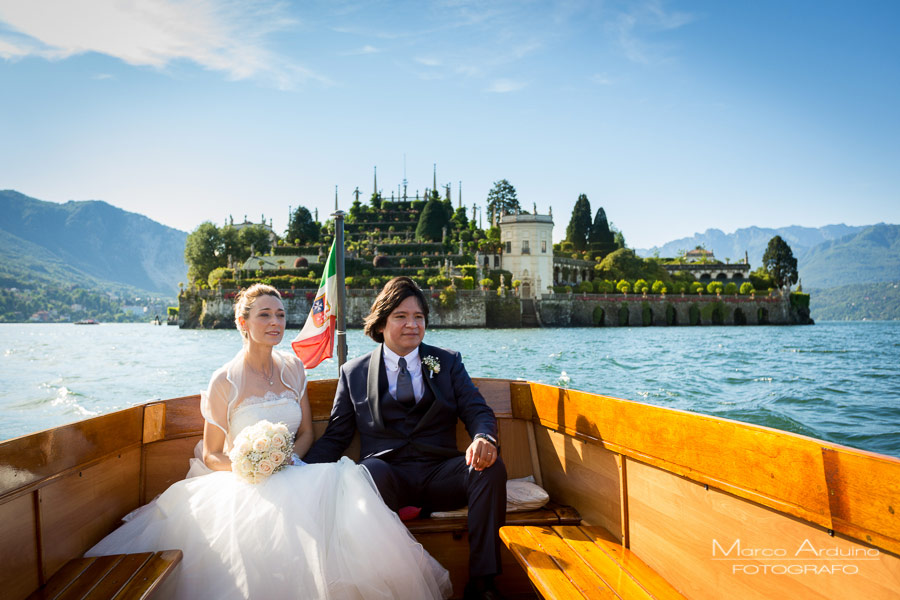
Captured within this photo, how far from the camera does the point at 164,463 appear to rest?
159 inches

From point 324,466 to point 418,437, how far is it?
735mm

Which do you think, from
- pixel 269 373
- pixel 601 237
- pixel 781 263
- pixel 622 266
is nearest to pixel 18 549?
pixel 269 373

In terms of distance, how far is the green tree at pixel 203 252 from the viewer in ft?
237

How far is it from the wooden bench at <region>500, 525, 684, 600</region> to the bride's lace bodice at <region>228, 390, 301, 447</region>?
153cm

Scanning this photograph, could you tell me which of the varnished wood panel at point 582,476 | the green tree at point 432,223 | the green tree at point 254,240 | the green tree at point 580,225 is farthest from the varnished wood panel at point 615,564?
the green tree at point 580,225

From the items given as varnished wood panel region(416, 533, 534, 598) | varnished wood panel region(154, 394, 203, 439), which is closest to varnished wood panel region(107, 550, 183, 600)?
varnished wood panel region(154, 394, 203, 439)

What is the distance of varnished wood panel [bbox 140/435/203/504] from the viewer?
3965 millimetres

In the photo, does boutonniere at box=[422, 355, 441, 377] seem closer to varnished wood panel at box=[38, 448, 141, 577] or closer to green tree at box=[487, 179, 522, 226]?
varnished wood panel at box=[38, 448, 141, 577]

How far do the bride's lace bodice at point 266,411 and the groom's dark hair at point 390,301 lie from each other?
26.6 inches

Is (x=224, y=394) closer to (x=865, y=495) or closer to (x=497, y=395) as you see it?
(x=497, y=395)

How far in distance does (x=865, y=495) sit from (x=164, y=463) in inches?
151

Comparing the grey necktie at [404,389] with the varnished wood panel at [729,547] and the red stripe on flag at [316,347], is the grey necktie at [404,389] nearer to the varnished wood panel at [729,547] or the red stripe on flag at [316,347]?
the varnished wood panel at [729,547]

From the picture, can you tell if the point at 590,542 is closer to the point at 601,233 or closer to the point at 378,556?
the point at 378,556

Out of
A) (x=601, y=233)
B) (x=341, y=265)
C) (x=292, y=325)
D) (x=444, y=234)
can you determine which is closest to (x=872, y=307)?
(x=601, y=233)
